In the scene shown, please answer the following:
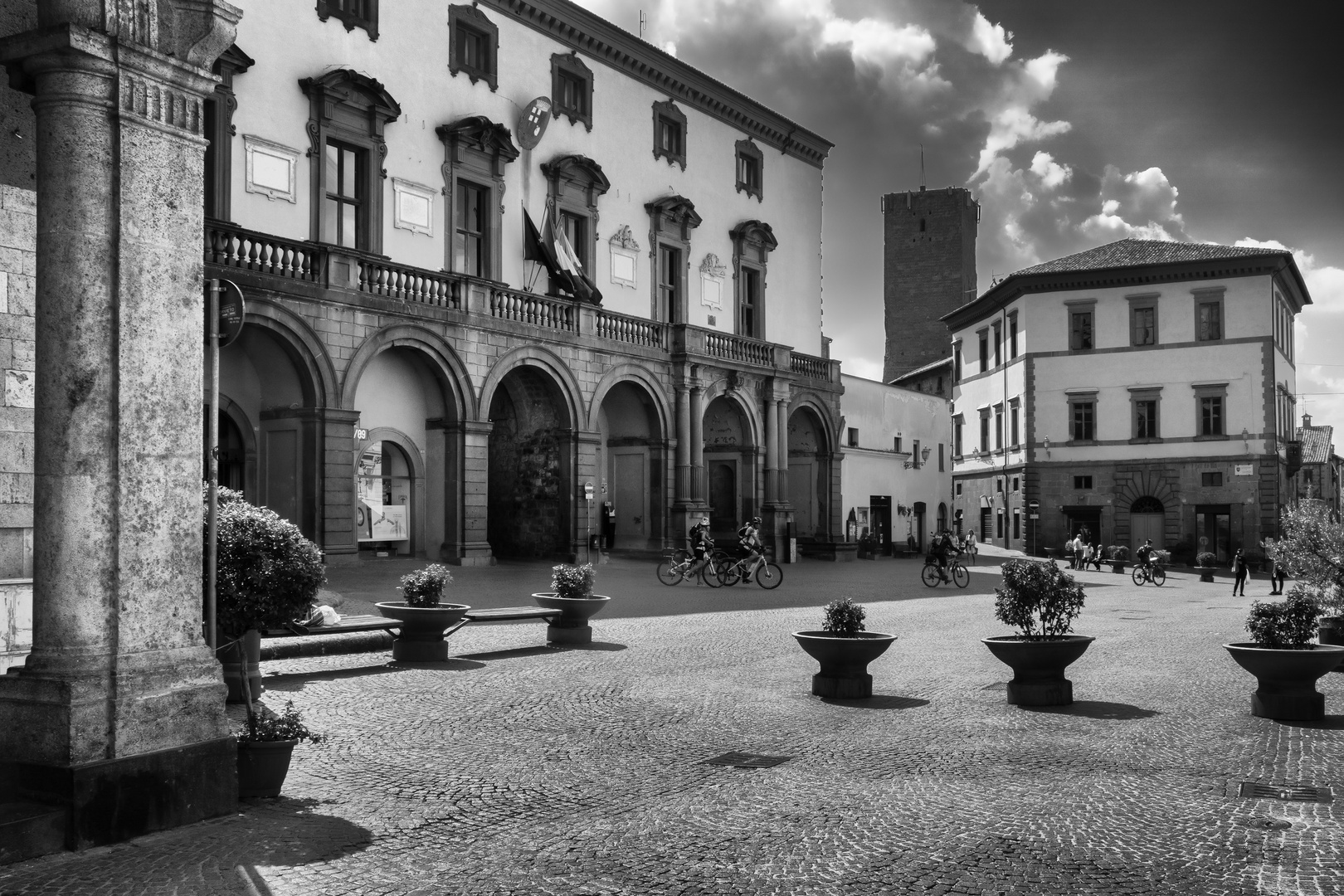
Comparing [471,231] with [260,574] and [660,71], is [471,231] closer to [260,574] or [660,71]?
[660,71]

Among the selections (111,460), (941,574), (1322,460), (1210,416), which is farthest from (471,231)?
(1322,460)

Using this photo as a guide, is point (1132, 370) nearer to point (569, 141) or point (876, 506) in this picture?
point (876, 506)

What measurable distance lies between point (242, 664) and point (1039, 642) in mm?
6437

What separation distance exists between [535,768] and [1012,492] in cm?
5141

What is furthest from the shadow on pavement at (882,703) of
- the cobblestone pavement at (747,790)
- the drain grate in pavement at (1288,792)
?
the drain grate in pavement at (1288,792)

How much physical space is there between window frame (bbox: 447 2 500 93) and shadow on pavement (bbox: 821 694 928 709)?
2331 centimetres

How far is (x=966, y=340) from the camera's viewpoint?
212 feet

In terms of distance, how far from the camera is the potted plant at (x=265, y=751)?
21.7 ft

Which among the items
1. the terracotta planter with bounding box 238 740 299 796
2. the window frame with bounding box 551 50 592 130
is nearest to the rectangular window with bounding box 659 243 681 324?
the window frame with bounding box 551 50 592 130

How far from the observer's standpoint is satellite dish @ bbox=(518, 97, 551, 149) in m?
31.3

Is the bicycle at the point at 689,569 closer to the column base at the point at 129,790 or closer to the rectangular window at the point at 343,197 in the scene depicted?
the rectangular window at the point at 343,197

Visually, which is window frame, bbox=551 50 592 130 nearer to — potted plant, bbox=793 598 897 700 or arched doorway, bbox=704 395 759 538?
arched doorway, bbox=704 395 759 538

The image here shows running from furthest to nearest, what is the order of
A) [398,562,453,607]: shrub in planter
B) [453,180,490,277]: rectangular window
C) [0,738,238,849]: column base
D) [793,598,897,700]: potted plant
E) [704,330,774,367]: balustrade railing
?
[704,330,774,367]: balustrade railing → [453,180,490,277]: rectangular window → [398,562,453,607]: shrub in planter → [793,598,897,700]: potted plant → [0,738,238,849]: column base

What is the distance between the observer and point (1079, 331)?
179 feet
